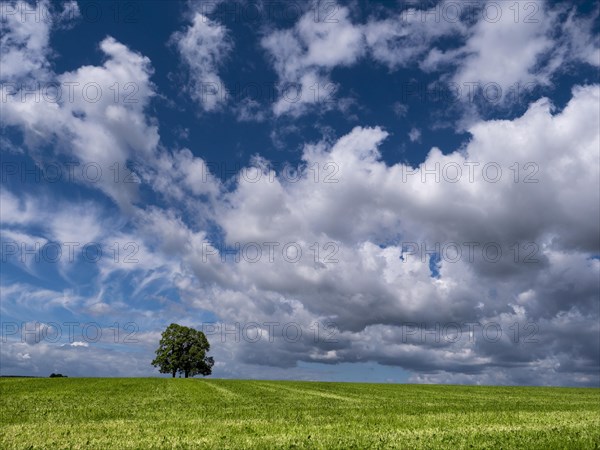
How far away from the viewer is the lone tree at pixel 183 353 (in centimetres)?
11550

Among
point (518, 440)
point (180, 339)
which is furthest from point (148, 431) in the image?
point (180, 339)

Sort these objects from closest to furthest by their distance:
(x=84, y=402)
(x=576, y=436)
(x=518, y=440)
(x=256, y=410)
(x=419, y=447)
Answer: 1. (x=419, y=447)
2. (x=518, y=440)
3. (x=576, y=436)
4. (x=256, y=410)
5. (x=84, y=402)

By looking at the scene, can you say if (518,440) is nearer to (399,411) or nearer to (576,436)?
(576,436)

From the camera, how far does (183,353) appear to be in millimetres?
117438

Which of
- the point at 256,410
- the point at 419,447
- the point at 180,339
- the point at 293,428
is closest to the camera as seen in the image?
the point at 419,447

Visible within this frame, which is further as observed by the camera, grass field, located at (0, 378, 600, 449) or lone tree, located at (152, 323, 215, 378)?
lone tree, located at (152, 323, 215, 378)

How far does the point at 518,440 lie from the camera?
16328mm

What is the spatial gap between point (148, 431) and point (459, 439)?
11806 millimetres

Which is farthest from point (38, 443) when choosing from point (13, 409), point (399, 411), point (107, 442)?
point (399, 411)

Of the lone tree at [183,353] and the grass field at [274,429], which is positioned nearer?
the grass field at [274,429]

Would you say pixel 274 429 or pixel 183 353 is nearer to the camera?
pixel 274 429

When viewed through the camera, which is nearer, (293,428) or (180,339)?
(293,428)

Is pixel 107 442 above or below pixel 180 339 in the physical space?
below

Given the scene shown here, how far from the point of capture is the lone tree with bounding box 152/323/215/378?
116 m
